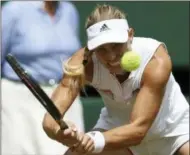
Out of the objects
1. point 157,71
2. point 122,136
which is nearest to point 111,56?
point 157,71

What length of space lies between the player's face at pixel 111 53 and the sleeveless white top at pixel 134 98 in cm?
18

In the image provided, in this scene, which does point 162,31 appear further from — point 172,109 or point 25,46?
point 172,109

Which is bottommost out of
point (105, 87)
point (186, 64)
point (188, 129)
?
point (186, 64)

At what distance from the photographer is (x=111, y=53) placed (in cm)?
487

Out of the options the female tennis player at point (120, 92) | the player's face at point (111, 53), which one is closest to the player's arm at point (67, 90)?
the female tennis player at point (120, 92)

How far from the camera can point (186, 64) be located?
26.1 ft

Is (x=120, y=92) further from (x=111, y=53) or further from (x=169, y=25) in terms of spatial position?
(x=169, y=25)

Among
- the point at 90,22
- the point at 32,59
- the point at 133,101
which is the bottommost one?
the point at 32,59

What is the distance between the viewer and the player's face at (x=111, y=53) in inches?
192

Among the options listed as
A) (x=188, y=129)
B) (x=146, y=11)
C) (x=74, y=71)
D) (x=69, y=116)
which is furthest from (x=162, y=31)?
(x=74, y=71)

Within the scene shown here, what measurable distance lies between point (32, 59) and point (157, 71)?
1.65 metres

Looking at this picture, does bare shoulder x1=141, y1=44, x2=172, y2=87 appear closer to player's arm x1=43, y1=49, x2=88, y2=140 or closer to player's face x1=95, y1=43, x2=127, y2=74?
player's face x1=95, y1=43, x2=127, y2=74

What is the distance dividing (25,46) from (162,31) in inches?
75.7

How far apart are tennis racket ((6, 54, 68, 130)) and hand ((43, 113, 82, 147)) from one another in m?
0.04
